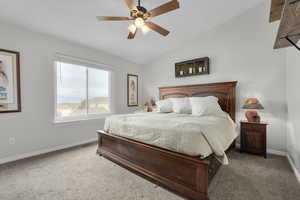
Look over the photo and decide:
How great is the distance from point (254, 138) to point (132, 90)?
3.66m

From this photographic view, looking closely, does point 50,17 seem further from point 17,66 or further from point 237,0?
point 237,0

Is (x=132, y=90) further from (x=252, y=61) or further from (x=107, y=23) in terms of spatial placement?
(x=252, y=61)

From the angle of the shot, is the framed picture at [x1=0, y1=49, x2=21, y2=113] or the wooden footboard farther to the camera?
Result: the framed picture at [x1=0, y1=49, x2=21, y2=113]

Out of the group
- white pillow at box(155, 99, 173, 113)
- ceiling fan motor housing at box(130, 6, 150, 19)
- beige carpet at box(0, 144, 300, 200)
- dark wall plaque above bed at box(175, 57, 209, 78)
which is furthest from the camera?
dark wall plaque above bed at box(175, 57, 209, 78)

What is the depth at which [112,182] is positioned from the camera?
1.88 metres

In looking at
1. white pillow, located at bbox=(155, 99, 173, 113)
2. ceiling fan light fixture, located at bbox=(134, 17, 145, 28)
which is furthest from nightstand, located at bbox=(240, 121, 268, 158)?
ceiling fan light fixture, located at bbox=(134, 17, 145, 28)

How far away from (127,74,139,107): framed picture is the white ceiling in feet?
3.55

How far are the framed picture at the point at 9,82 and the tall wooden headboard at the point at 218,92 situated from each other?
3707mm

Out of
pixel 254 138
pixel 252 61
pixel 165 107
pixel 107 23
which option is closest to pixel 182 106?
pixel 165 107

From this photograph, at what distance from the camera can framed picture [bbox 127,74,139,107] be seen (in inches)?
185

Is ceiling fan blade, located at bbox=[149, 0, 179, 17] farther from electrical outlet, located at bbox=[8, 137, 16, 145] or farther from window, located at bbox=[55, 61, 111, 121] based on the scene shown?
electrical outlet, located at bbox=[8, 137, 16, 145]

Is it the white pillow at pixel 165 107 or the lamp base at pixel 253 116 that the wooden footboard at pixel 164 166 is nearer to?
the white pillow at pixel 165 107

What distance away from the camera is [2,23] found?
7.86 ft

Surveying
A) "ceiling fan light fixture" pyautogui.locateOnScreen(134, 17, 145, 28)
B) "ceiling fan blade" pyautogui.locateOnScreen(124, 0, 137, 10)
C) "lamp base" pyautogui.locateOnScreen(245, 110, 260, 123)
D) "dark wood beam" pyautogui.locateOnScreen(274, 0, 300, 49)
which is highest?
"ceiling fan blade" pyautogui.locateOnScreen(124, 0, 137, 10)
